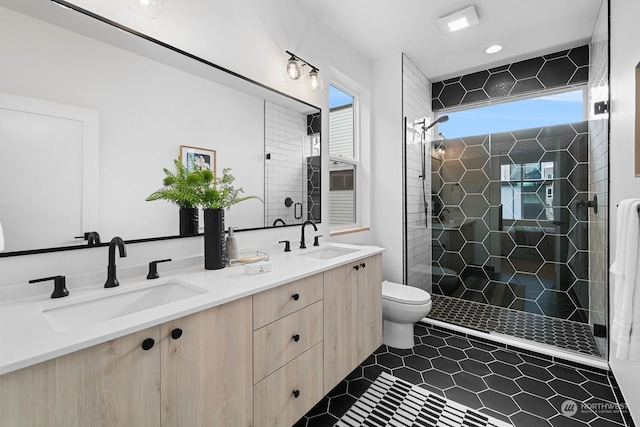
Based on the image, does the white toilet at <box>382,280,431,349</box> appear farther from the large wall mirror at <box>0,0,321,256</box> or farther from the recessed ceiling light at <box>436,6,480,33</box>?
the recessed ceiling light at <box>436,6,480,33</box>

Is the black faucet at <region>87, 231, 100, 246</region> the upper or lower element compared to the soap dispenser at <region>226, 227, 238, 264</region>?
upper

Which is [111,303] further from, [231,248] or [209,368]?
[231,248]

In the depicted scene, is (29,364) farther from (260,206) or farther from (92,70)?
(260,206)

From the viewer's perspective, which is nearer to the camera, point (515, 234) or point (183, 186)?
point (183, 186)

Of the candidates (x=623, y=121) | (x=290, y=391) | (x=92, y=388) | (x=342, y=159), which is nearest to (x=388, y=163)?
(x=342, y=159)

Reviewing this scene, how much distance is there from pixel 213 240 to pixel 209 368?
0.62 m

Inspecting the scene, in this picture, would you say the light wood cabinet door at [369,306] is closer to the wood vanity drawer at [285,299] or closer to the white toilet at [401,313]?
the white toilet at [401,313]

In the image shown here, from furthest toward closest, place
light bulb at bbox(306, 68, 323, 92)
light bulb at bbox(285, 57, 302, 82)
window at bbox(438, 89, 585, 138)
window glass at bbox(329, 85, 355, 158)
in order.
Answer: window at bbox(438, 89, 585, 138) → window glass at bbox(329, 85, 355, 158) → light bulb at bbox(306, 68, 323, 92) → light bulb at bbox(285, 57, 302, 82)

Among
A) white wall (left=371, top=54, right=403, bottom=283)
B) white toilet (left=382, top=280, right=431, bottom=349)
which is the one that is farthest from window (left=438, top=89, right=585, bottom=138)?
white toilet (left=382, top=280, right=431, bottom=349)

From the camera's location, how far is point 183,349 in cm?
98

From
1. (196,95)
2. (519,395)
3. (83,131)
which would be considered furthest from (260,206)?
→ (519,395)

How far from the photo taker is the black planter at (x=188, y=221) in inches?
60.3

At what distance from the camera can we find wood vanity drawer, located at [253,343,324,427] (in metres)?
1.25

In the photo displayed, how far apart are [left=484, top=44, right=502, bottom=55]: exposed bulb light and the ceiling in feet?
0.13
